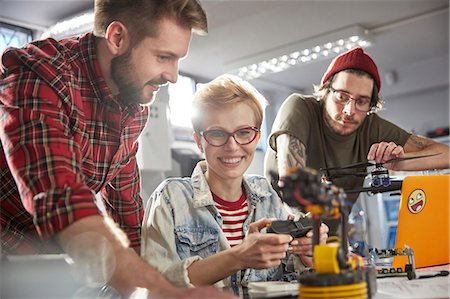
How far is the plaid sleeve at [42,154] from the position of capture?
0.90 m

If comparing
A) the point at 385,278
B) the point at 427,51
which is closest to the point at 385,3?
the point at 427,51

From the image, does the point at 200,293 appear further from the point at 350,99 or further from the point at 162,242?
the point at 350,99

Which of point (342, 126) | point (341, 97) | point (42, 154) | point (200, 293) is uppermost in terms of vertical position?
point (341, 97)

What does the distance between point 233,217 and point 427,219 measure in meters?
0.54

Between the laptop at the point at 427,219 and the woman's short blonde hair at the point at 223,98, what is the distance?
477 millimetres

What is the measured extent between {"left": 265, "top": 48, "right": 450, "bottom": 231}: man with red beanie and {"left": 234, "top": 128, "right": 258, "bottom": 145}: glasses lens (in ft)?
1.55

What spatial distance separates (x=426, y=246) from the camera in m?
1.39

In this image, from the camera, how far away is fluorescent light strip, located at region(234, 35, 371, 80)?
4.26 m

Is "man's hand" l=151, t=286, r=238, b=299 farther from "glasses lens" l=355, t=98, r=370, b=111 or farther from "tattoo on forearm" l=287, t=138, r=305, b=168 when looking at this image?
"glasses lens" l=355, t=98, r=370, b=111

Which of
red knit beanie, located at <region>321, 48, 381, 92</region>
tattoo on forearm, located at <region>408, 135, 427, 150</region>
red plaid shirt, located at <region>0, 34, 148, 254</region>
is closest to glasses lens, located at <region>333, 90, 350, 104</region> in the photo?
red knit beanie, located at <region>321, 48, 381, 92</region>

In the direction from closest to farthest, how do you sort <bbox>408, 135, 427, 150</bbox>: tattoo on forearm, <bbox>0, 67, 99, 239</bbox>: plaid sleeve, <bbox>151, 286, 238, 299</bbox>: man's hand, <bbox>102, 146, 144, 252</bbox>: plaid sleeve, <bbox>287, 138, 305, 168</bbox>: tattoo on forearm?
1. <bbox>151, 286, 238, 299</bbox>: man's hand
2. <bbox>0, 67, 99, 239</bbox>: plaid sleeve
3. <bbox>102, 146, 144, 252</bbox>: plaid sleeve
4. <bbox>287, 138, 305, 168</bbox>: tattoo on forearm
5. <bbox>408, 135, 427, 150</bbox>: tattoo on forearm

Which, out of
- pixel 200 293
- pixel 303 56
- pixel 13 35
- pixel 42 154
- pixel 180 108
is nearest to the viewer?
pixel 200 293

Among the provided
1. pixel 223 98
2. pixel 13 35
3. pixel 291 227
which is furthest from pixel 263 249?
pixel 13 35

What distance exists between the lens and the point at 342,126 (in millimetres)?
1989
